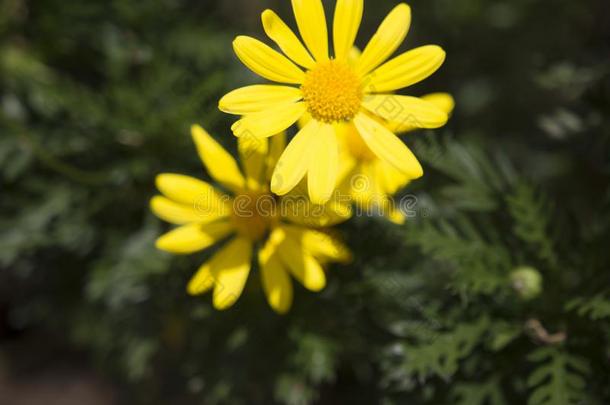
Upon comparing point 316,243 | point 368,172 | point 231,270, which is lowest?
point 231,270

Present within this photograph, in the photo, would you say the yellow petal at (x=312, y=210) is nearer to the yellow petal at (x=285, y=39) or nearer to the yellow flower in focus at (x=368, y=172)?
the yellow flower in focus at (x=368, y=172)

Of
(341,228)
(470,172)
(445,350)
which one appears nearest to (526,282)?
(445,350)

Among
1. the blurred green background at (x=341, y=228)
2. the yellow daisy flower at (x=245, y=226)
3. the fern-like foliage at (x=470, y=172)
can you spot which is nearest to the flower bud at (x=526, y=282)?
the blurred green background at (x=341, y=228)

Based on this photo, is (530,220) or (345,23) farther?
(530,220)

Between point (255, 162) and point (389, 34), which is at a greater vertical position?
point (389, 34)

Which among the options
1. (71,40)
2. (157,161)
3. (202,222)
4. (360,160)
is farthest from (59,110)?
(360,160)

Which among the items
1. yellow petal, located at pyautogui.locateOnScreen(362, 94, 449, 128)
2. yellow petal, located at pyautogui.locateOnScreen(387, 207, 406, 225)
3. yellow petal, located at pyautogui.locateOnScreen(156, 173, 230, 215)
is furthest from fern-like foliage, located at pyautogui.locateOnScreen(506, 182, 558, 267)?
yellow petal, located at pyautogui.locateOnScreen(156, 173, 230, 215)

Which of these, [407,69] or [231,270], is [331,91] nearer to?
[407,69]
